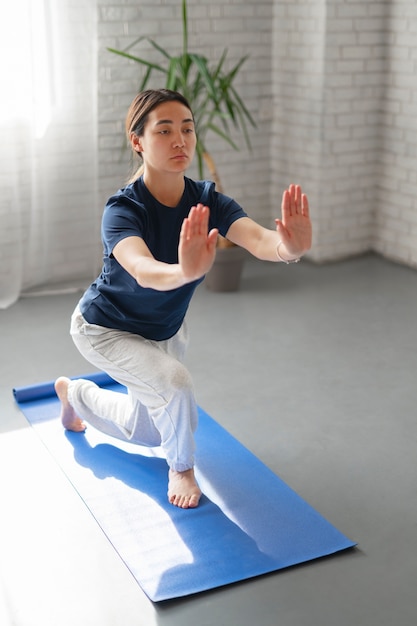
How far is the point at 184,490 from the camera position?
285cm

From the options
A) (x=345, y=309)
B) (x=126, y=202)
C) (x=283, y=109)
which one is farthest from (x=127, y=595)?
(x=283, y=109)

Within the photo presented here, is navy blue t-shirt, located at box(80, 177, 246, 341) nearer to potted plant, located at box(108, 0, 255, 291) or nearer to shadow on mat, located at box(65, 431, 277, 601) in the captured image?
shadow on mat, located at box(65, 431, 277, 601)

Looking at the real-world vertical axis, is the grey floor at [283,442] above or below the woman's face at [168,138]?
below

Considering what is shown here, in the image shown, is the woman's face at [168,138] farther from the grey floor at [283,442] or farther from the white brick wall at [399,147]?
the white brick wall at [399,147]

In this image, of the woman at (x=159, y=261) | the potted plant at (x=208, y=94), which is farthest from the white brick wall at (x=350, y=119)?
the woman at (x=159, y=261)

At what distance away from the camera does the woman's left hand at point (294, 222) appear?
8.17 feet

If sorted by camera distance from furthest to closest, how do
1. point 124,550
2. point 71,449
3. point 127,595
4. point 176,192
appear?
point 71,449 → point 176,192 → point 124,550 → point 127,595

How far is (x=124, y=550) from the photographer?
2.61 metres

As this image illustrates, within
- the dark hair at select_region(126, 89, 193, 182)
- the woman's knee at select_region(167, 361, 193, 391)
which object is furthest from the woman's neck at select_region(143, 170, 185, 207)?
the woman's knee at select_region(167, 361, 193, 391)

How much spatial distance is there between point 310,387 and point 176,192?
4.37ft

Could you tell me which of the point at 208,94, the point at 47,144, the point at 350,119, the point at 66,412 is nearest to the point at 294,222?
the point at 66,412

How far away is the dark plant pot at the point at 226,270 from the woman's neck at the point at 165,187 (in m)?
2.08

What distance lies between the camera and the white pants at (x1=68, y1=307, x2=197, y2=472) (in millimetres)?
2770

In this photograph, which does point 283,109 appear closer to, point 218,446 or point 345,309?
point 345,309
